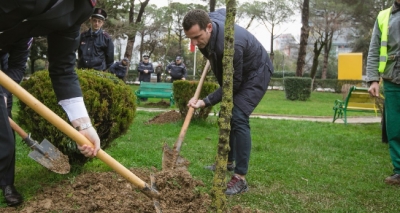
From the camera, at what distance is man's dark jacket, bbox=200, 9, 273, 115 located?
403cm

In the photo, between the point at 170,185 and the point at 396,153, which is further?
the point at 396,153

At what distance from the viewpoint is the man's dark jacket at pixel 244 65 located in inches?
159

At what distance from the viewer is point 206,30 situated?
3.97 m

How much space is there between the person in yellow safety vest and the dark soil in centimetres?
211

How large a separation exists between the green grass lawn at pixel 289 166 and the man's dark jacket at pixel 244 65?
86 cm

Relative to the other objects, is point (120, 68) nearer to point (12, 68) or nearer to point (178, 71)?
point (178, 71)

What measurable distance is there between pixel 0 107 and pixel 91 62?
4.47m

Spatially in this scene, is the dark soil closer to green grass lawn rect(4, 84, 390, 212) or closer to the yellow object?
green grass lawn rect(4, 84, 390, 212)

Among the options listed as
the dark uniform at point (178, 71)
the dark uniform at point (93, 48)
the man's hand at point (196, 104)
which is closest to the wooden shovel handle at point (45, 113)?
the man's hand at point (196, 104)

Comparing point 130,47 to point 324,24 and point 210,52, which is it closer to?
point 210,52

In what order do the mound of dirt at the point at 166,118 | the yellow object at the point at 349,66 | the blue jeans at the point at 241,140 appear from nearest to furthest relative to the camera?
the blue jeans at the point at 241,140, the mound of dirt at the point at 166,118, the yellow object at the point at 349,66

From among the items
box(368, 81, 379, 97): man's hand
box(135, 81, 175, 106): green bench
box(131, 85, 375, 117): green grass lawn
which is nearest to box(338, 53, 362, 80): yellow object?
box(131, 85, 375, 117): green grass lawn

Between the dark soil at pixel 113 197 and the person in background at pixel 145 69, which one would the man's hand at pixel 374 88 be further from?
the person in background at pixel 145 69

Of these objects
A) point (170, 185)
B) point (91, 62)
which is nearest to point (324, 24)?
point (91, 62)
